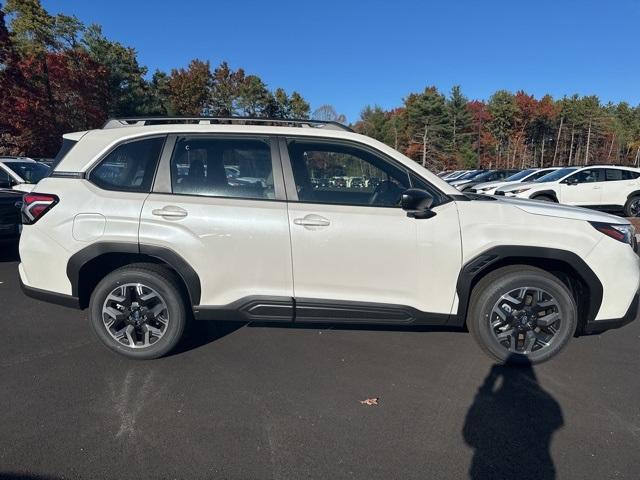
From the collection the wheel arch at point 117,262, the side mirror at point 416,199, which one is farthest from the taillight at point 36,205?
the side mirror at point 416,199

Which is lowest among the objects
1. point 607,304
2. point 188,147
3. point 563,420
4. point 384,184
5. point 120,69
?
point 563,420

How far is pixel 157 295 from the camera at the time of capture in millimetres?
3498

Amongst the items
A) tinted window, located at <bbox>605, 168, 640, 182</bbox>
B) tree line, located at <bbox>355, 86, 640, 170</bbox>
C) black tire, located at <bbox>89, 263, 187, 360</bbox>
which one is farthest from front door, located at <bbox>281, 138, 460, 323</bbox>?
tree line, located at <bbox>355, 86, 640, 170</bbox>

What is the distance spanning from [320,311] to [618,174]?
43.8ft

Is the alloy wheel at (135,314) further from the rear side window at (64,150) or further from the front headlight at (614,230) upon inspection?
the front headlight at (614,230)

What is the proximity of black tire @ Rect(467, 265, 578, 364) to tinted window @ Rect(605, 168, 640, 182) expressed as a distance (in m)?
11.9

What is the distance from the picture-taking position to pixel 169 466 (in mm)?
2361

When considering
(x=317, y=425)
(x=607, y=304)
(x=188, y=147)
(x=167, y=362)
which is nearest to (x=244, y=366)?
(x=167, y=362)

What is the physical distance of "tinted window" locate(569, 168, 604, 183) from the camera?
1305 centimetres

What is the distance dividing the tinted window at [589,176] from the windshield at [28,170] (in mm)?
13789

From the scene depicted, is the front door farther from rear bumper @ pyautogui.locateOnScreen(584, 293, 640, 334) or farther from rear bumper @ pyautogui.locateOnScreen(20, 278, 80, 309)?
rear bumper @ pyautogui.locateOnScreen(20, 278, 80, 309)

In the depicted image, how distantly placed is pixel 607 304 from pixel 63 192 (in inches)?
173

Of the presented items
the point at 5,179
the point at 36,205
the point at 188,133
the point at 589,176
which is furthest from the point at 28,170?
the point at 589,176

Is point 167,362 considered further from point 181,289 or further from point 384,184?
point 384,184
